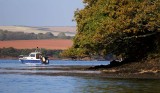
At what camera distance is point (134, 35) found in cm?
4775

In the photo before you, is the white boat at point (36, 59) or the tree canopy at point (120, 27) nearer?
the tree canopy at point (120, 27)

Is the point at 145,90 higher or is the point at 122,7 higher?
the point at 122,7

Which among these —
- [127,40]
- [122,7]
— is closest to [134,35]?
[127,40]

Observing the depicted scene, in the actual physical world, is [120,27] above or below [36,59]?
above

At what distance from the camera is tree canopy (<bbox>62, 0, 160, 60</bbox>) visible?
42.9 m

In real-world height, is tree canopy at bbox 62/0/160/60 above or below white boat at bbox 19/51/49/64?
above

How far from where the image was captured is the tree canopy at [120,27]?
141 ft

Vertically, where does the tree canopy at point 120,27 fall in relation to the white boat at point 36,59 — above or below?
above

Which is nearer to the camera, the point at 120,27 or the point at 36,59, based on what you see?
the point at 120,27

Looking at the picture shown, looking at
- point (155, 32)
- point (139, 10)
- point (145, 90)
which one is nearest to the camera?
point (145, 90)

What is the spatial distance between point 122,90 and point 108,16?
22.3m

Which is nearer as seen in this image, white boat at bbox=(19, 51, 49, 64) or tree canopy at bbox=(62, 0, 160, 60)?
tree canopy at bbox=(62, 0, 160, 60)

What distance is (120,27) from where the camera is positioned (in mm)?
43625

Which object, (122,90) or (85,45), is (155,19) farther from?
(122,90)
